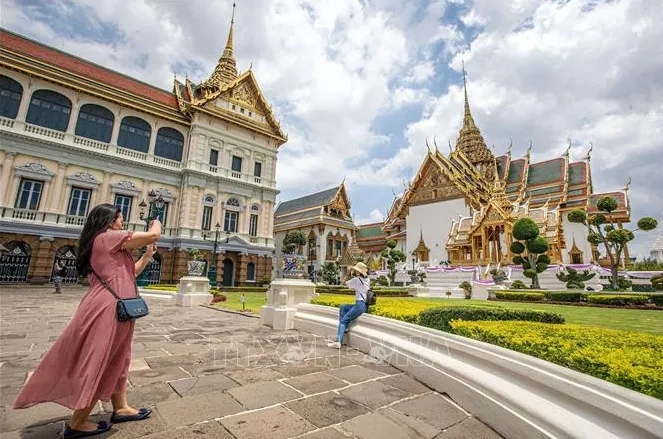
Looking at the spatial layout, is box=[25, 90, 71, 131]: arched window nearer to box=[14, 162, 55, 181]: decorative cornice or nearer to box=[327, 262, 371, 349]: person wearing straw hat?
box=[14, 162, 55, 181]: decorative cornice

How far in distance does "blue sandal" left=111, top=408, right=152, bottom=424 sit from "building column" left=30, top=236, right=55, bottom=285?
20.3 m

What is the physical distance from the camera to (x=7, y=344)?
4418 millimetres

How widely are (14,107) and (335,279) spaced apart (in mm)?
22891

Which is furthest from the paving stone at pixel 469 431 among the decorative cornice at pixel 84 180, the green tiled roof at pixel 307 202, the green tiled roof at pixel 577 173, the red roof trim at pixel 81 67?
the green tiled roof at pixel 307 202

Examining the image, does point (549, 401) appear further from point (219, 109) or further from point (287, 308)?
point (219, 109)

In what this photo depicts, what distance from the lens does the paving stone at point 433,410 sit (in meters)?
2.47

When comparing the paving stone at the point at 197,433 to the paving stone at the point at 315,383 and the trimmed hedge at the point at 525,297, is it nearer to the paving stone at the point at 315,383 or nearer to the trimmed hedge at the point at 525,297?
the paving stone at the point at 315,383

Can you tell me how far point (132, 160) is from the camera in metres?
20.7

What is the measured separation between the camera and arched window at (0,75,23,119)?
17469mm

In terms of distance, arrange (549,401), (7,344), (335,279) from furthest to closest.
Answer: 1. (335,279)
2. (7,344)
3. (549,401)

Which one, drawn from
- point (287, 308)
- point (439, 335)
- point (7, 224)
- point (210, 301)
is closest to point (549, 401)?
point (439, 335)

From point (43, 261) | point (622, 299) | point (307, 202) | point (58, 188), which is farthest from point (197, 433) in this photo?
point (307, 202)

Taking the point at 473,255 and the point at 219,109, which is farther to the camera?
the point at 219,109

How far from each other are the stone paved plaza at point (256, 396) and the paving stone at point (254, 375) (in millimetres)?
10
